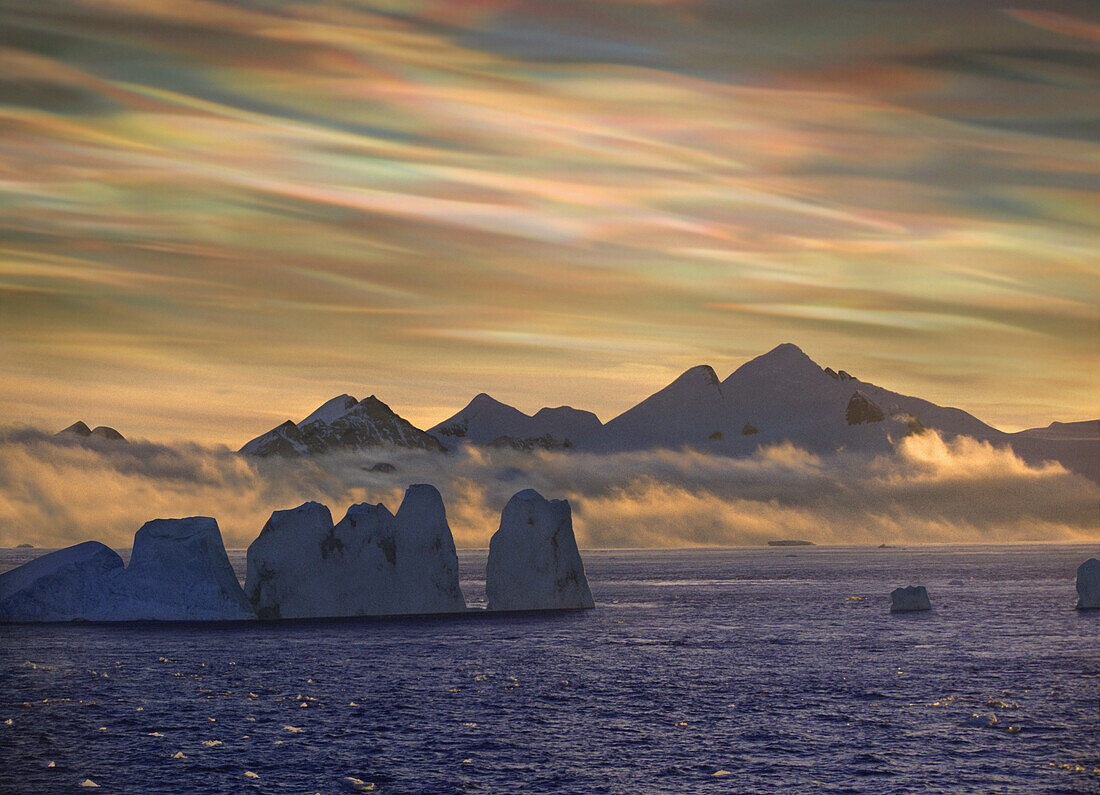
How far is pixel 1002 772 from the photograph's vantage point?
3600 centimetres

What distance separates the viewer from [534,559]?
330ft

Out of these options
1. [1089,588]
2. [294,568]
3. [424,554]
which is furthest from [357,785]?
[1089,588]

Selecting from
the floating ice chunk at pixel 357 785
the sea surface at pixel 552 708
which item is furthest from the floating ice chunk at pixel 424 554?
the floating ice chunk at pixel 357 785

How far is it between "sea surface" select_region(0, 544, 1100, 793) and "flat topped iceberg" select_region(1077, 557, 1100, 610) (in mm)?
12641

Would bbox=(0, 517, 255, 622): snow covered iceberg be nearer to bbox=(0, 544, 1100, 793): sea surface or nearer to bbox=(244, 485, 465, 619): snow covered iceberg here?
bbox=(0, 544, 1100, 793): sea surface

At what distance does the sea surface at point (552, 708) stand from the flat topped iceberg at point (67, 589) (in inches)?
109

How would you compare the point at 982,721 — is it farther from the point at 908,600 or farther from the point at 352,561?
the point at 908,600

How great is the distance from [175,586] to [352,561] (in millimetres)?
15026

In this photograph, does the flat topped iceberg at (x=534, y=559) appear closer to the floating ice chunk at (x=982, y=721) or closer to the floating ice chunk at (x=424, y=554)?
the floating ice chunk at (x=424, y=554)

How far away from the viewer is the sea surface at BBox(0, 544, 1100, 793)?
119 ft

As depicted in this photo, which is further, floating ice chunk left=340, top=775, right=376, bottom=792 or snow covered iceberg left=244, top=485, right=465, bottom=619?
snow covered iceberg left=244, top=485, right=465, bottom=619

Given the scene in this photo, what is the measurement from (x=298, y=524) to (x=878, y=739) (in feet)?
198

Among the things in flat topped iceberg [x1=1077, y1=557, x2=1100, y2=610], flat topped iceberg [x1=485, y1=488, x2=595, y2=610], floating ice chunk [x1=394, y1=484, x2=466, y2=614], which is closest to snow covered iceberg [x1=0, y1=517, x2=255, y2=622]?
floating ice chunk [x1=394, y1=484, x2=466, y2=614]

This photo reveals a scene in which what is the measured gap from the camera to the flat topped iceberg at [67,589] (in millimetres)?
90562
